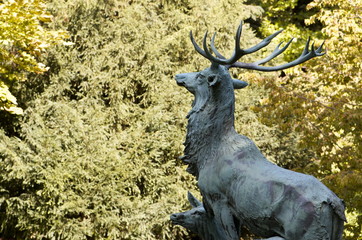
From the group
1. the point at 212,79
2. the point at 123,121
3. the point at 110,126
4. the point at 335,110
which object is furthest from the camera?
the point at 123,121

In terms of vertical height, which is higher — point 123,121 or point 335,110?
point 335,110

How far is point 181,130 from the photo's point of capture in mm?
12562

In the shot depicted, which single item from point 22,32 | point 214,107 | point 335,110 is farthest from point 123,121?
point 214,107

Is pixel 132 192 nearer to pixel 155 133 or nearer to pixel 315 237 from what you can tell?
pixel 155 133

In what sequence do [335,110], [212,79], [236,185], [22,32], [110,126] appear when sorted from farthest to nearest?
[110,126]
[22,32]
[335,110]
[212,79]
[236,185]

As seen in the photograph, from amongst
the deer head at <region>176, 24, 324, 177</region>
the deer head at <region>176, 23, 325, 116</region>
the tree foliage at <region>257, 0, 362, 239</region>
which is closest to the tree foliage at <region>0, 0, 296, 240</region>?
the tree foliage at <region>257, 0, 362, 239</region>

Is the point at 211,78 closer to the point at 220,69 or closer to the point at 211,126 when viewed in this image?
the point at 220,69

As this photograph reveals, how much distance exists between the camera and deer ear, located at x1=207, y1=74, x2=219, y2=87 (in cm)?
363

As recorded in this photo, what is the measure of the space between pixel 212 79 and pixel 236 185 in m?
0.78

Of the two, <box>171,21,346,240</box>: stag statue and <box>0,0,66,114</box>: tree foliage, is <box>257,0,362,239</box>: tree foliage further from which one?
<box>171,21,346,240</box>: stag statue

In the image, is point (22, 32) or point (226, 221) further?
point (22, 32)

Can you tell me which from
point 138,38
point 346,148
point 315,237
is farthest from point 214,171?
point 138,38

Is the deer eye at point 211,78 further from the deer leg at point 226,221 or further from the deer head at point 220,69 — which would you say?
the deer leg at point 226,221

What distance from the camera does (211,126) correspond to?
371 cm
